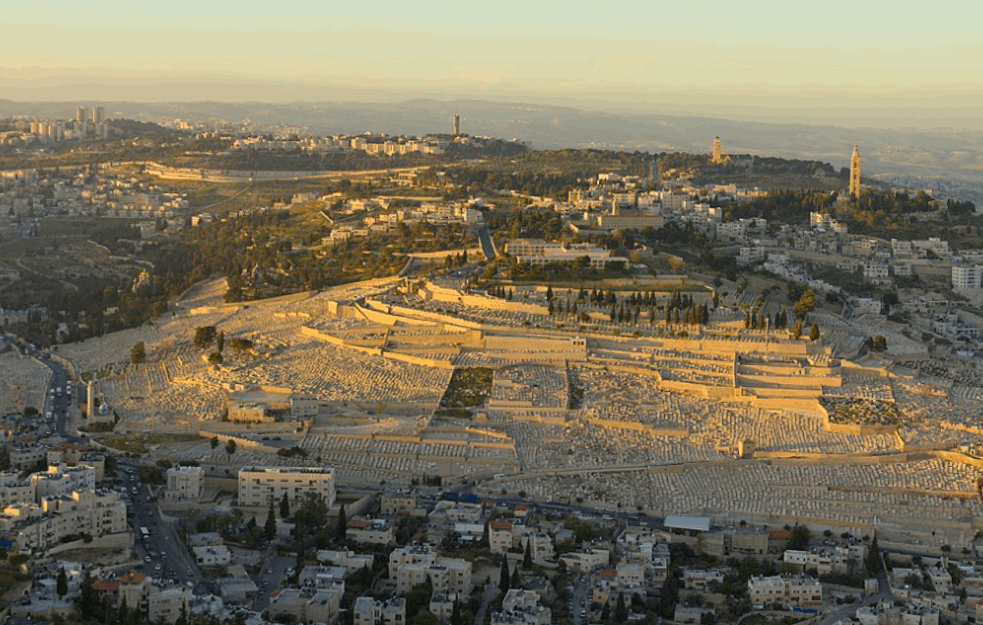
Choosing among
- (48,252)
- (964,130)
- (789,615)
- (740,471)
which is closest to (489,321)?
(740,471)

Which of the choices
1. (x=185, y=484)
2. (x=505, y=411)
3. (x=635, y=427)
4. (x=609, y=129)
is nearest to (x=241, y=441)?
(x=185, y=484)

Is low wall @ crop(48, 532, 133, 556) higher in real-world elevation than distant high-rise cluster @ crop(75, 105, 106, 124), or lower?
lower

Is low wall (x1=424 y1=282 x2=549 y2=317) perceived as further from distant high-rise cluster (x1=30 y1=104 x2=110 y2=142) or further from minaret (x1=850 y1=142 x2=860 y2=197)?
distant high-rise cluster (x1=30 y1=104 x2=110 y2=142)

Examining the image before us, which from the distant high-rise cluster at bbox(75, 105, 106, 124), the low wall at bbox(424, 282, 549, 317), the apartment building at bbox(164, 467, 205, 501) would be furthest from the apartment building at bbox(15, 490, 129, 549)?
the distant high-rise cluster at bbox(75, 105, 106, 124)

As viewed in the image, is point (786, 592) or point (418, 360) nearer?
point (786, 592)

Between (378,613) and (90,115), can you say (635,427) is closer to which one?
(378,613)

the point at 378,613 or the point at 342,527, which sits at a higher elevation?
the point at 342,527

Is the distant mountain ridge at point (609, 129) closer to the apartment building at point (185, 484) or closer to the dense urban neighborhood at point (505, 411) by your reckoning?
the dense urban neighborhood at point (505, 411)

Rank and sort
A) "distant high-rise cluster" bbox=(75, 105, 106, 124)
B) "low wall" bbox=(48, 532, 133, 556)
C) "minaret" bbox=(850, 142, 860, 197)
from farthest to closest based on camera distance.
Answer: "distant high-rise cluster" bbox=(75, 105, 106, 124) → "minaret" bbox=(850, 142, 860, 197) → "low wall" bbox=(48, 532, 133, 556)

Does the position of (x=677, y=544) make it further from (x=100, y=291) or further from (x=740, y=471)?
(x=100, y=291)

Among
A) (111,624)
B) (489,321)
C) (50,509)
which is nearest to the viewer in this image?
(111,624)

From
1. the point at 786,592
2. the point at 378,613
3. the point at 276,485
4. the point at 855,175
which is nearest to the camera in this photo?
the point at 378,613
